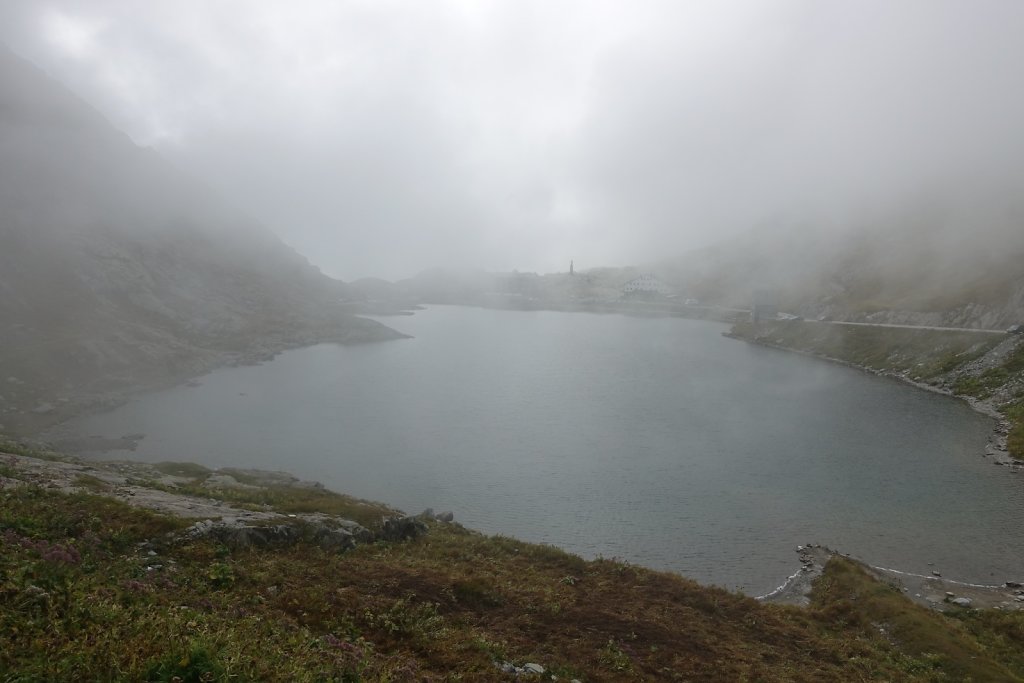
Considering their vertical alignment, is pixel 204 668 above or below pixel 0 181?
below

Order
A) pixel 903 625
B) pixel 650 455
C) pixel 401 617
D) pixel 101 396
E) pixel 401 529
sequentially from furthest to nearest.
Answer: pixel 101 396 < pixel 650 455 < pixel 401 529 < pixel 903 625 < pixel 401 617

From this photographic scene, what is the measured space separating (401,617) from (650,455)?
6528 centimetres

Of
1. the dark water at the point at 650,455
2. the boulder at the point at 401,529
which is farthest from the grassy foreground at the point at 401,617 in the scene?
the dark water at the point at 650,455

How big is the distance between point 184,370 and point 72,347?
23885 millimetres

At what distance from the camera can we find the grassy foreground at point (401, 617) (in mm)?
14266

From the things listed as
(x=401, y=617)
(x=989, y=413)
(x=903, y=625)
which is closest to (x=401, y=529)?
(x=401, y=617)

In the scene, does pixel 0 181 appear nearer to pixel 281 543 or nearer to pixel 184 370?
pixel 184 370

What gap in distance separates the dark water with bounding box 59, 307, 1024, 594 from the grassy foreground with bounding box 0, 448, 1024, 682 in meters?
15.1

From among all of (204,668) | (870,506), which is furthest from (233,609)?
(870,506)

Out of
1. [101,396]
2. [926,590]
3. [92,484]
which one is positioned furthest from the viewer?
[101,396]

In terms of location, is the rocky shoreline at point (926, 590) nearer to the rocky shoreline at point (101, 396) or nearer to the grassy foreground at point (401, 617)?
the grassy foreground at point (401, 617)

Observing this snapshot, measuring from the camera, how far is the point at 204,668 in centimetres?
1194

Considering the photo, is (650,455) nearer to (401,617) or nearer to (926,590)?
(926,590)

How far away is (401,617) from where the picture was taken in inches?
981
